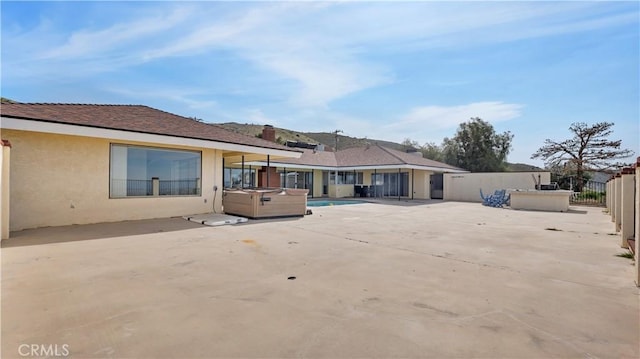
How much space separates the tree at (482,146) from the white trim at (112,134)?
2948 centimetres

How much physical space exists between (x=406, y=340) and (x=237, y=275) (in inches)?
98.8

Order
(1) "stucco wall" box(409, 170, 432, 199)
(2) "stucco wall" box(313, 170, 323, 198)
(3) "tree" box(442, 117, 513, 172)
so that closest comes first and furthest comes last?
(1) "stucco wall" box(409, 170, 432, 199)
(2) "stucco wall" box(313, 170, 323, 198)
(3) "tree" box(442, 117, 513, 172)

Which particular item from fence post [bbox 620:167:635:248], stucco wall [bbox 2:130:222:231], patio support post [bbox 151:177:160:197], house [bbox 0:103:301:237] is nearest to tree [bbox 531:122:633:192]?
fence post [bbox 620:167:635:248]

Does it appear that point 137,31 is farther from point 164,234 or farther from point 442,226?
point 442,226

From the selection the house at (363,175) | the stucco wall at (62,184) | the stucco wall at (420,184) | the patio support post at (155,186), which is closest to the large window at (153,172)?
the patio support post at (155,186)

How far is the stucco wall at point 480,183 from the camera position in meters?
21.0

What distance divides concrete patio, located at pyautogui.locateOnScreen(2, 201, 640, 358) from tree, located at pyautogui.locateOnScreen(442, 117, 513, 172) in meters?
30.5

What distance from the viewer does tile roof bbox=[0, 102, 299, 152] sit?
7754 millimetres

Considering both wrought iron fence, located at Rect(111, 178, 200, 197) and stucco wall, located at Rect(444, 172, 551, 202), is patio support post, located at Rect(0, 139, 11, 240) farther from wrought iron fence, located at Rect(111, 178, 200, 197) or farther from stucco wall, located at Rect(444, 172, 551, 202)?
stucco wall, located at Rect(444, 172, 551, 202)

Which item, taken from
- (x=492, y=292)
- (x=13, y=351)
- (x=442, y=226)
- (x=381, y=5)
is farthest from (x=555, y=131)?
(x=13, y=351)

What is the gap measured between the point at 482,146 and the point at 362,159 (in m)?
17.5

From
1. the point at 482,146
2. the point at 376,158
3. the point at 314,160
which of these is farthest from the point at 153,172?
the point at 482,146

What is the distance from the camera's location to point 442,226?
9320 millimetres

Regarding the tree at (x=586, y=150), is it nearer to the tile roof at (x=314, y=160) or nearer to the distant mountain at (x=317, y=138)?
the tile roof at (x=314, y=160)
